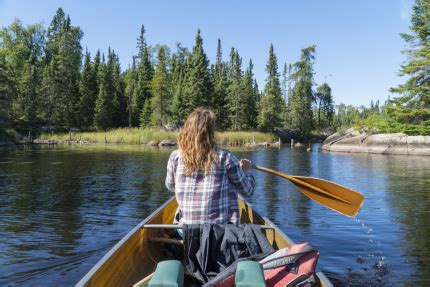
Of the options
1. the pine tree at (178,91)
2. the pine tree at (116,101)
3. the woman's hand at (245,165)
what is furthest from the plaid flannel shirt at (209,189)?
the pine tree at (116,101)

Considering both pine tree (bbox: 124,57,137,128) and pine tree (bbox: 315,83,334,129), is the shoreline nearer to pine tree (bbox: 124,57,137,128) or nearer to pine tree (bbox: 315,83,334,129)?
pine tree (bbox: 124,57,137,128)

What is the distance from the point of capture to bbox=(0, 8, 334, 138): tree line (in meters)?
60.2

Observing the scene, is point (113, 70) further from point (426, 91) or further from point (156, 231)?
point (156, 231)

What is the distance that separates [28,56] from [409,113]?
2507 inches

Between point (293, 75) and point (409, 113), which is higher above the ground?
point (293, 75)

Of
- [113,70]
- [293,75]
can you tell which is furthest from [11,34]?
[293,75]

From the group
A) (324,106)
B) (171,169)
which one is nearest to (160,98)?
(324,106)

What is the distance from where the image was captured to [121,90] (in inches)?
2916

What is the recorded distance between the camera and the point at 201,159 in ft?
13.3

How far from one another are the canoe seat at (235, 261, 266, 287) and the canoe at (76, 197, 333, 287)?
0.67m

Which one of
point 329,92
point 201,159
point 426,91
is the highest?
point 329,92

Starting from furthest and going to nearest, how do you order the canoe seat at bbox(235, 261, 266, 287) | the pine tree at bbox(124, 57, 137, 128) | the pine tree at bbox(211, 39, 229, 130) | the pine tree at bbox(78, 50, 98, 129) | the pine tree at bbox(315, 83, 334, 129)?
the pine tree at bbox(315, 83, 334, 129), the pine tree at bbox(124, 57, 137, 128), the pine tree at bbox(78, 50, 98, 129), the pine tree at bbox(211, 39, 229, 130), the canoe seat at bbox(235, 261, 266, 287)

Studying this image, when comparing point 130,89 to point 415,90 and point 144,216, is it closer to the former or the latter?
point 415,90

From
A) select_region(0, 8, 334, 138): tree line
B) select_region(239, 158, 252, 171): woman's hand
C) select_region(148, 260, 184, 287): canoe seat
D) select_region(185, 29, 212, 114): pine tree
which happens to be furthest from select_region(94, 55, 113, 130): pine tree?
select_region(148, 260, 184, 287): canoe seat
